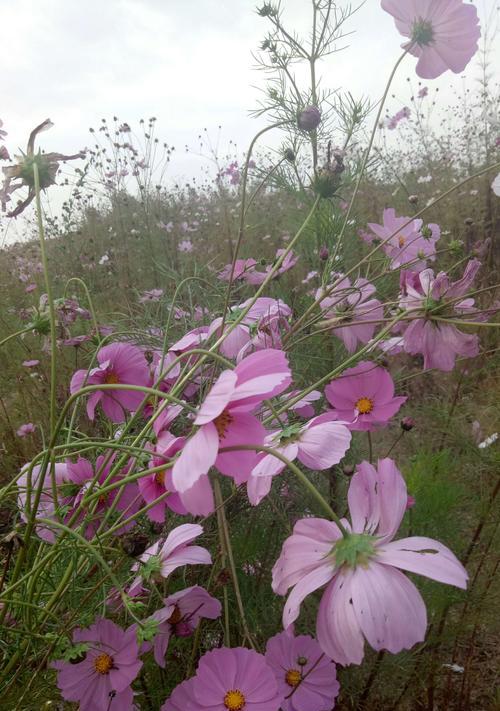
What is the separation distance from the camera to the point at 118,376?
2.18 ft

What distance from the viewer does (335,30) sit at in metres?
1.02

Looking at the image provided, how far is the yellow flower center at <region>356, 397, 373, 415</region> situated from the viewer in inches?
27.9

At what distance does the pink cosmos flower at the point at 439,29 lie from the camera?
0.70 meters

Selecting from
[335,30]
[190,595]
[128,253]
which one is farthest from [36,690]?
[128,253]

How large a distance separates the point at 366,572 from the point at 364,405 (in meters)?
0.36

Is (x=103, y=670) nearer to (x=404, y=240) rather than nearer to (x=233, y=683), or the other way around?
(x=233, y=683)

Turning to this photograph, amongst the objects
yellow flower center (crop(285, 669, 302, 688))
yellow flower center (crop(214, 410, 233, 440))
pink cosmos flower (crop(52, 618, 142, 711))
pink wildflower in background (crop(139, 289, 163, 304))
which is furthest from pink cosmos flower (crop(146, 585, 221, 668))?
pink wildflower in background (crop(139, 289, 163, 304))

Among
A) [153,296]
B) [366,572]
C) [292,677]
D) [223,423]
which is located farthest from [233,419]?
[153,296]

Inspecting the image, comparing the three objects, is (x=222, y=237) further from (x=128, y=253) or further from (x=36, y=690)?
(x=36, y=690)

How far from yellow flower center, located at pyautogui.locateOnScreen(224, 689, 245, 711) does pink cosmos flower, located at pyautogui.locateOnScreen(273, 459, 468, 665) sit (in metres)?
0.22

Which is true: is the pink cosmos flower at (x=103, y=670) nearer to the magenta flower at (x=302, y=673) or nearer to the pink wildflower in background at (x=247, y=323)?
the magenta flower at (x=302, y=673)

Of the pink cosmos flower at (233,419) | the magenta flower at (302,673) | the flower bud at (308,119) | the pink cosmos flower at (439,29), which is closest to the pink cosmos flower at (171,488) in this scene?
the pink cosmos flower at (233,419)

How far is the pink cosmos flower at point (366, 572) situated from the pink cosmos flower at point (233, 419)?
8 centimetres

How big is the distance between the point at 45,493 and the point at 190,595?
20 cm
